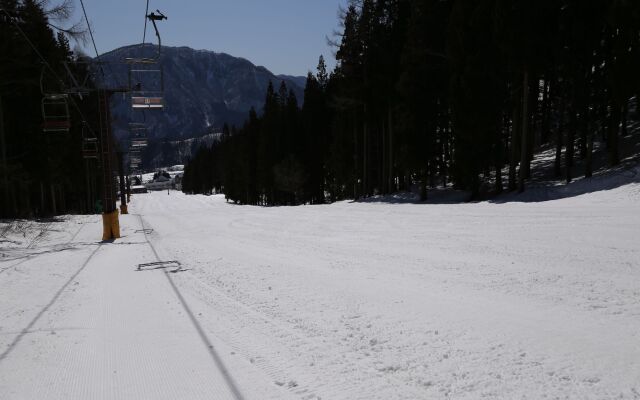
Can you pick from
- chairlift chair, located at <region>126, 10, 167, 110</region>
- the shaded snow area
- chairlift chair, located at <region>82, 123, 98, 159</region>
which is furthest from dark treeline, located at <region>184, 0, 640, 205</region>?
chairlift chair, located at <region>82, 123, 98, 159</region>

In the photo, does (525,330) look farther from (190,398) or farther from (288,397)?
(190,398)

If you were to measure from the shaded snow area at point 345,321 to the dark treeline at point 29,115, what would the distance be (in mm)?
9838

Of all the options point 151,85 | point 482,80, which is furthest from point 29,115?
point 482,80

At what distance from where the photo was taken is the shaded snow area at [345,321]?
3.38 m

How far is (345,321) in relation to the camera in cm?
480

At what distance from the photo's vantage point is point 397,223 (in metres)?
13.5

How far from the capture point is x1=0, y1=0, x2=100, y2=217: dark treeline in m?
17.5

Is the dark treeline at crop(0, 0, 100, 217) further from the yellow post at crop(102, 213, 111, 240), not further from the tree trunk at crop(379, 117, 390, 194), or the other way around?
the tree trunk at crop(379, 117, 390, 194)

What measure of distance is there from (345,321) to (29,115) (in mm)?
28715

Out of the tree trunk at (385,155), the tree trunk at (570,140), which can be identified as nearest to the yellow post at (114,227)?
the tree trunk at (570,140)

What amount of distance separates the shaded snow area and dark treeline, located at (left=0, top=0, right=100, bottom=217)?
9.84 metres

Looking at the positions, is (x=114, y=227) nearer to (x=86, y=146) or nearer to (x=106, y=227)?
(x=106, y=227)

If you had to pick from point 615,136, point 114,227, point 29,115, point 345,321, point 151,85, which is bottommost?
point 345,321

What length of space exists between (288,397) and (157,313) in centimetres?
295
